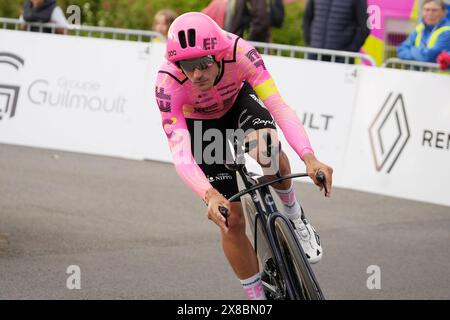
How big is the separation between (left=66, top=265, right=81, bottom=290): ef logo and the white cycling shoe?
5.80 feet

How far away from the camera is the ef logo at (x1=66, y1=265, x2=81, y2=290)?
8.05 m

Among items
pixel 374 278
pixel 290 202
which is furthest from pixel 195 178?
pixel 374 278

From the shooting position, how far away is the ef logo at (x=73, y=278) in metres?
8.05

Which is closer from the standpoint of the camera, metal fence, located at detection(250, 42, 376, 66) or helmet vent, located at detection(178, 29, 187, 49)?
helmet vent, located at detection(178, 29, 187, 49)

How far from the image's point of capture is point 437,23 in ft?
40.9

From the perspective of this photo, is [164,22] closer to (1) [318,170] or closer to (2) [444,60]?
(2) [444,60]

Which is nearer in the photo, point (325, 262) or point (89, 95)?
point (325, 262)

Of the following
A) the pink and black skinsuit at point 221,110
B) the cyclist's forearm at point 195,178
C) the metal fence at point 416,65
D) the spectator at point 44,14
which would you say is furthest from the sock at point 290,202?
the spectator at point 44,14

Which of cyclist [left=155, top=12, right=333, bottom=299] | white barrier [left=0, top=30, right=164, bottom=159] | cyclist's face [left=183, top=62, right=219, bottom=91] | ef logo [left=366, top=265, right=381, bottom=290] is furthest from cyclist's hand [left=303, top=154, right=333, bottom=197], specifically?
white barrier [left=0, top=30, right=164, bottom=159]

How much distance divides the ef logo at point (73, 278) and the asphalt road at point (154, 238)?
3 cm

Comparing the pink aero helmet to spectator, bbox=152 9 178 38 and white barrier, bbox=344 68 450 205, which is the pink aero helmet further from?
spectator, bbox=152 9 178 38
